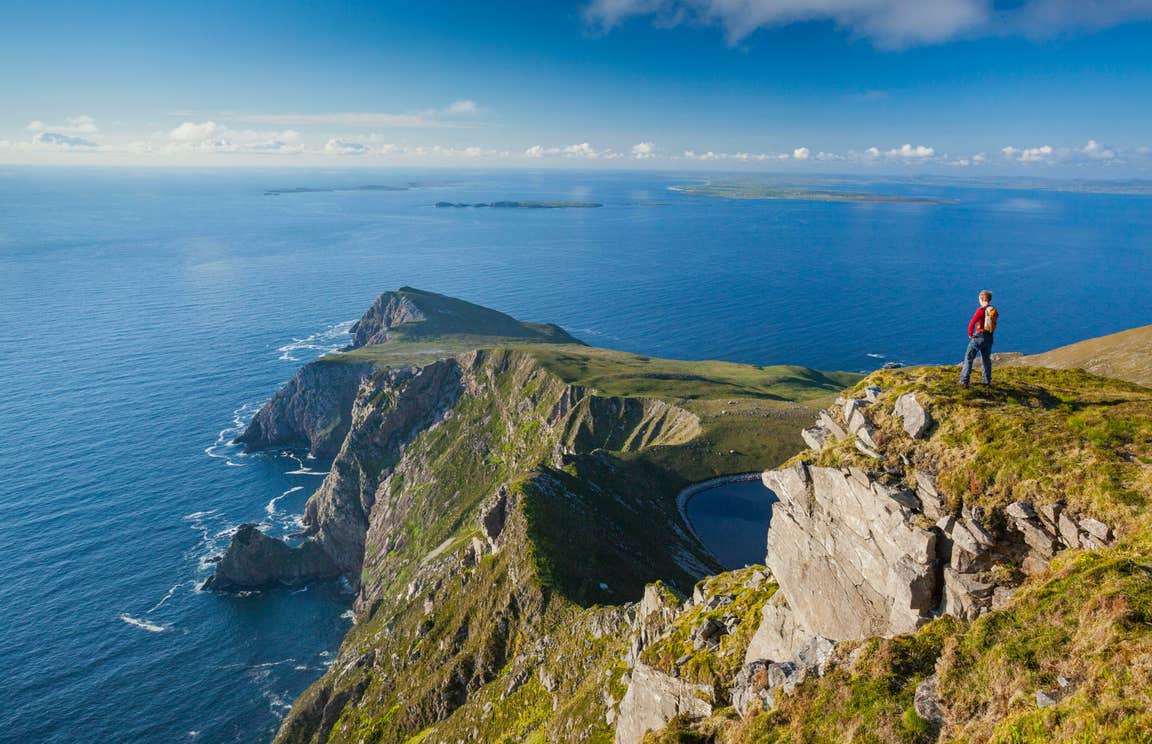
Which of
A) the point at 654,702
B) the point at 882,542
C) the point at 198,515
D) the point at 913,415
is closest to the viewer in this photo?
the point at 882,542

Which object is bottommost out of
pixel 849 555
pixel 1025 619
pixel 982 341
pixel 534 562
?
pixel 534 562

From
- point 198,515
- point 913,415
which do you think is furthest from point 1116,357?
point 198,515

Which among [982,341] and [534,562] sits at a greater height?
[982,341]

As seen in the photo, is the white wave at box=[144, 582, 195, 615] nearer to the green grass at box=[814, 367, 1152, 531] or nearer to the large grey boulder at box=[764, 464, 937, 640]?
the large grey boulder at box=[764, 464, 937, 640]

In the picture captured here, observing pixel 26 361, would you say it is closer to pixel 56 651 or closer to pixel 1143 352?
pixel 56 651

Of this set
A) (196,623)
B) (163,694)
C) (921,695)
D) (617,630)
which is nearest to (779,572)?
(921,695)

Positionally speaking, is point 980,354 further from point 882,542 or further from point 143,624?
point 143,624

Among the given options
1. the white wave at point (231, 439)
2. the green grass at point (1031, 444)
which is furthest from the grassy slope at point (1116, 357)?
the white wave at point (231, 439)
